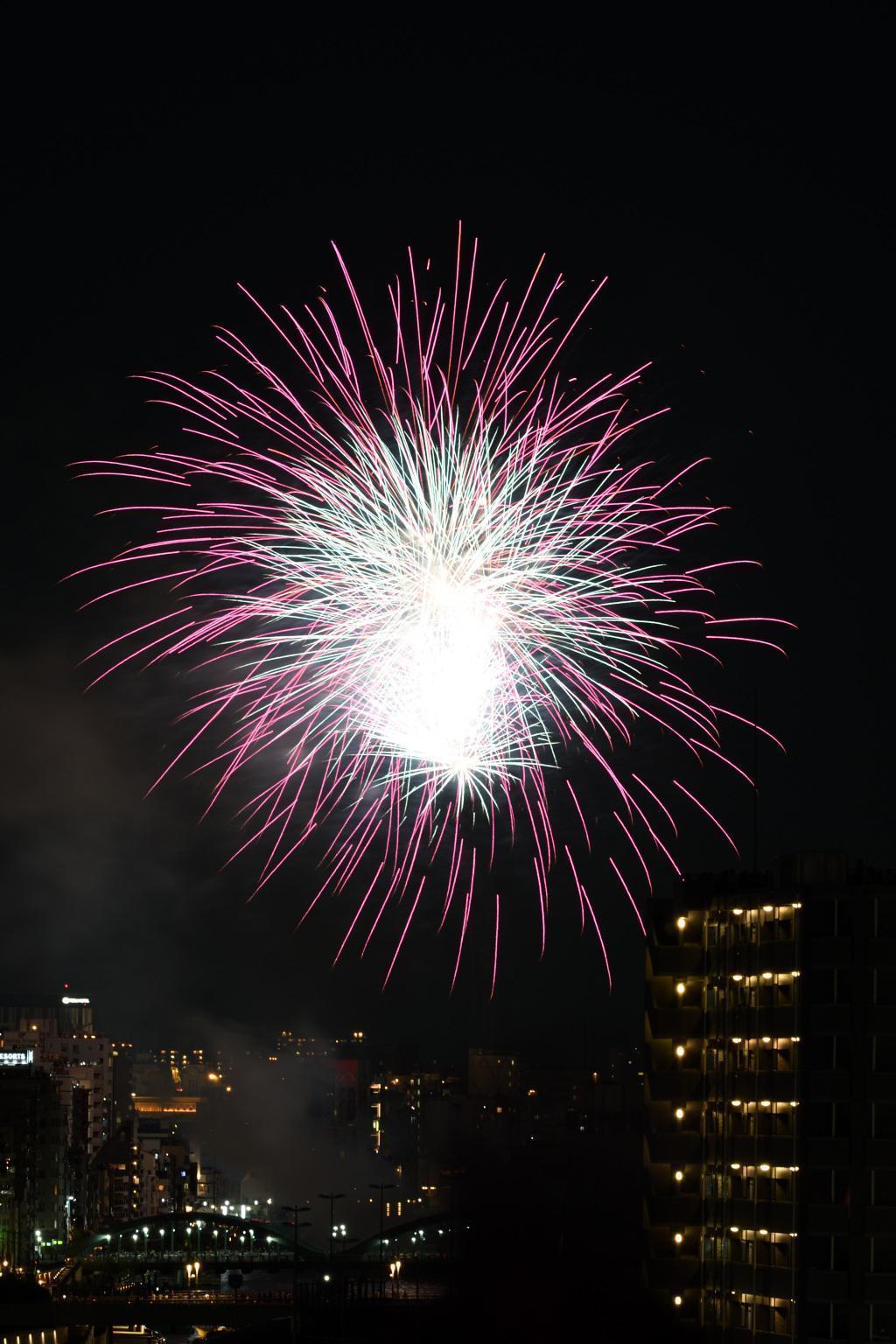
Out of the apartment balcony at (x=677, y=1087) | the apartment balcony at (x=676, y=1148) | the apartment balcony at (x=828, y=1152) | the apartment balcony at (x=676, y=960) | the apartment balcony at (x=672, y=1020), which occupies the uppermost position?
the apartment balcony at (x=676, y=960)

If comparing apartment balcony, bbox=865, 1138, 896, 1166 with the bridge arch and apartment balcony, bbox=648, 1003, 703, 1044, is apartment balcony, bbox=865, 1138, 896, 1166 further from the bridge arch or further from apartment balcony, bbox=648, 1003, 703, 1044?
the bridge arch

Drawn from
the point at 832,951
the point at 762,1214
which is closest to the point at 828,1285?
the point at 762,1214

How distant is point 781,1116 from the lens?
40781mm

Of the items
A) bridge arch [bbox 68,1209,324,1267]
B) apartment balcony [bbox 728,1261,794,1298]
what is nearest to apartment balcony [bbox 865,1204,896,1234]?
apartment balcony [bbox 728,1261,794,1298]

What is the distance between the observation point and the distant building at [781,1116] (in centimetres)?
3956

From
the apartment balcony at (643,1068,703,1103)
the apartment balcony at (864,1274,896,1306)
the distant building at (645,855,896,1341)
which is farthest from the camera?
the apartment balcony at (643,1068,703,1103)

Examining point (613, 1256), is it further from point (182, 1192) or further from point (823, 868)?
point (182, 1192)

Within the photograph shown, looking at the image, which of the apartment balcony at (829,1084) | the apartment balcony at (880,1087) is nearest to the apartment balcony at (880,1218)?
the apartment balcony at (880,1087)

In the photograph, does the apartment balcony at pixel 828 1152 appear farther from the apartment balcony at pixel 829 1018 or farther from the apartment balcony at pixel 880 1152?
the apartment balcony at pixel 829 1018

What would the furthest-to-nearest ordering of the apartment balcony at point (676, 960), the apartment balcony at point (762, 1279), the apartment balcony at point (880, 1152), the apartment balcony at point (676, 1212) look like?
the apartment balcony at point (676, 960)
the apartment balcony at point (676, 1212)
the apartment balcony at point (762, 1279)
the apartment balcony at point (880, 1152)

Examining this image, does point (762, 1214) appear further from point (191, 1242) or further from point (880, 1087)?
point (191, 1242)

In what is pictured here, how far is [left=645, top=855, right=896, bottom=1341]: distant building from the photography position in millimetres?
39562

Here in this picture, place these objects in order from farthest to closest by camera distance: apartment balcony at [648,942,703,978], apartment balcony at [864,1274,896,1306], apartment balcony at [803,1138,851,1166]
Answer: apartment balcony at [648,942,703,978] < apartment balcony at [803,1138,851,1166] < apartment balcony at [864,1274,896,1306]

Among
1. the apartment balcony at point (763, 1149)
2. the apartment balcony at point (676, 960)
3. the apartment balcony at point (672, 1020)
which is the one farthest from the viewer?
the apartment balcony at point (676, 960)
